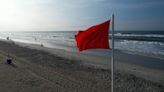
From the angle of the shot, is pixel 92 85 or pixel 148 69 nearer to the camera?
pixel 92 85

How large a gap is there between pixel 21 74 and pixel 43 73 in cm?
110

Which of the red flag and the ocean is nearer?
the red flag

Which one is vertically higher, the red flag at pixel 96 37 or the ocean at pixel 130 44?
the red flag at pixel 96 37

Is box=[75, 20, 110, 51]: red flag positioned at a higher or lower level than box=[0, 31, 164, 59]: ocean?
higher

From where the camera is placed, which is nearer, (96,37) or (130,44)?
(96,37)

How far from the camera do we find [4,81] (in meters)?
9.10

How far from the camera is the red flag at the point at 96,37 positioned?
4.74 m

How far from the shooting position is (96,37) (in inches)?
187

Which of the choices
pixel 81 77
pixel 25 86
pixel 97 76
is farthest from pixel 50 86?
pixel 97 76

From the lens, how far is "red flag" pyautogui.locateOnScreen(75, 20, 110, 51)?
4742mm

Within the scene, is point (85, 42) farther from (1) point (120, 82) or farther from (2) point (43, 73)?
(2) point (43, 73)

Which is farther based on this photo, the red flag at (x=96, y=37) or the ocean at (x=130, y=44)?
the ocean at (x=130, y=44)

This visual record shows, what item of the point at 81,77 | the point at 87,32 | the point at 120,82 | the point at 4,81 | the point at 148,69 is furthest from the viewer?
the point at 148,69

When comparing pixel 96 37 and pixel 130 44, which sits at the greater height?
pixel 96 37
